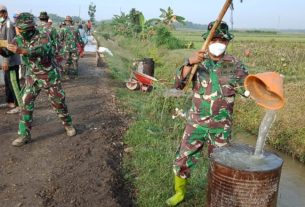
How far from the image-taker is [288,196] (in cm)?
728

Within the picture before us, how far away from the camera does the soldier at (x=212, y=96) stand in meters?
4.51

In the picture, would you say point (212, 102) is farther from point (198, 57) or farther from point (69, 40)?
point (69, 40)

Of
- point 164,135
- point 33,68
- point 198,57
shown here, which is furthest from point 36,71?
point 198,57

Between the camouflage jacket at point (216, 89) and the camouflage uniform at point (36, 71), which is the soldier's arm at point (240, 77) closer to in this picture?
the camouflage jacket at point (216, 89)

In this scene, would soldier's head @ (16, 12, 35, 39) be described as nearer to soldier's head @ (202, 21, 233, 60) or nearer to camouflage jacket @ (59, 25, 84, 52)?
soldier's head @ (202, 21, 233, 60)

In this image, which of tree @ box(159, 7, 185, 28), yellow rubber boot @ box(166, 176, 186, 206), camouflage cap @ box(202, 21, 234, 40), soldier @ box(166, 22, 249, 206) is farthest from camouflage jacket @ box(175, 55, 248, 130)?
tree @ box(159, 7, 185, 28)

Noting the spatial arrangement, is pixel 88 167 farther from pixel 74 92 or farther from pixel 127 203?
pixel 74 92

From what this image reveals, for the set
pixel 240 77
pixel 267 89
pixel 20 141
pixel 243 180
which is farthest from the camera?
pixel 20 141

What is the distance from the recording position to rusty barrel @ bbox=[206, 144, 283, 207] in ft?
11.9

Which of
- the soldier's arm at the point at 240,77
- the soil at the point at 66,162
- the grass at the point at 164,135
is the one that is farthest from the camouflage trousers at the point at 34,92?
the soldier's arm at the point at 240,77

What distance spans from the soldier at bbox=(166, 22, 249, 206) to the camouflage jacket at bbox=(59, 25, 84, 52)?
8.80m

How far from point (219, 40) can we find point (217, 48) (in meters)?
0.09

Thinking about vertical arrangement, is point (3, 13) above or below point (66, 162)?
above

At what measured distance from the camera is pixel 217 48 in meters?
4.43
